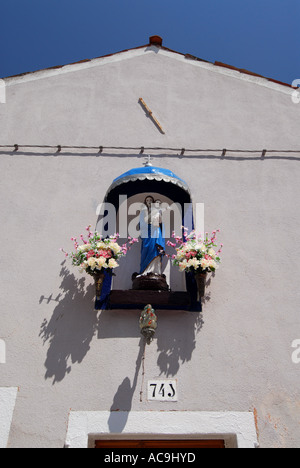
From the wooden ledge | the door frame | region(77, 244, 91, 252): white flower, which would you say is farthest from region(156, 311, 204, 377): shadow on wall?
region(77, 244, 91, 252): white flower

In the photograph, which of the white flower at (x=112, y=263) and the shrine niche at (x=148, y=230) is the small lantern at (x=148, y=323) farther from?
the white flower at (x=112, y=263)

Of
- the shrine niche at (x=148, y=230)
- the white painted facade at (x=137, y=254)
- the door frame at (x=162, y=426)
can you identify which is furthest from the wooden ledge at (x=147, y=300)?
the door frame at (x=162, y=426)

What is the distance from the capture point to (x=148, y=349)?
13.8 ft

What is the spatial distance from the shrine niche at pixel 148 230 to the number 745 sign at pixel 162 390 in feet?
2.47

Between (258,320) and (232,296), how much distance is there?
1.22 feet

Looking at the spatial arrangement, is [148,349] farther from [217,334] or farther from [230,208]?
[230,208]

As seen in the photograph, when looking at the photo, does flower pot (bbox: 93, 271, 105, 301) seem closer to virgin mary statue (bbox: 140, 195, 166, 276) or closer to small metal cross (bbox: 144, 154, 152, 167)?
virgin mary statue (bbox: 140, 195, 166, 276)

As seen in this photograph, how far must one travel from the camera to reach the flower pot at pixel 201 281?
437 centimetres

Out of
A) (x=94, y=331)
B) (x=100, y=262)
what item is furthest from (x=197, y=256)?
(x=94, y=331)

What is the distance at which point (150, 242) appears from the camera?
16.0 feet

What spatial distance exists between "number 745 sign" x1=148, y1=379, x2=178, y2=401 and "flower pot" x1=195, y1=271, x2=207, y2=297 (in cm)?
94

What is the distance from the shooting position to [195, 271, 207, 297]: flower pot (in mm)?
4367

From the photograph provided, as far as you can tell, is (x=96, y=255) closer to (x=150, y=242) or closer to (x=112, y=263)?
(x=112, y=263)

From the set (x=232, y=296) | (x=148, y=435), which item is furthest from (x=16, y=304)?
(x=232, y=296)
